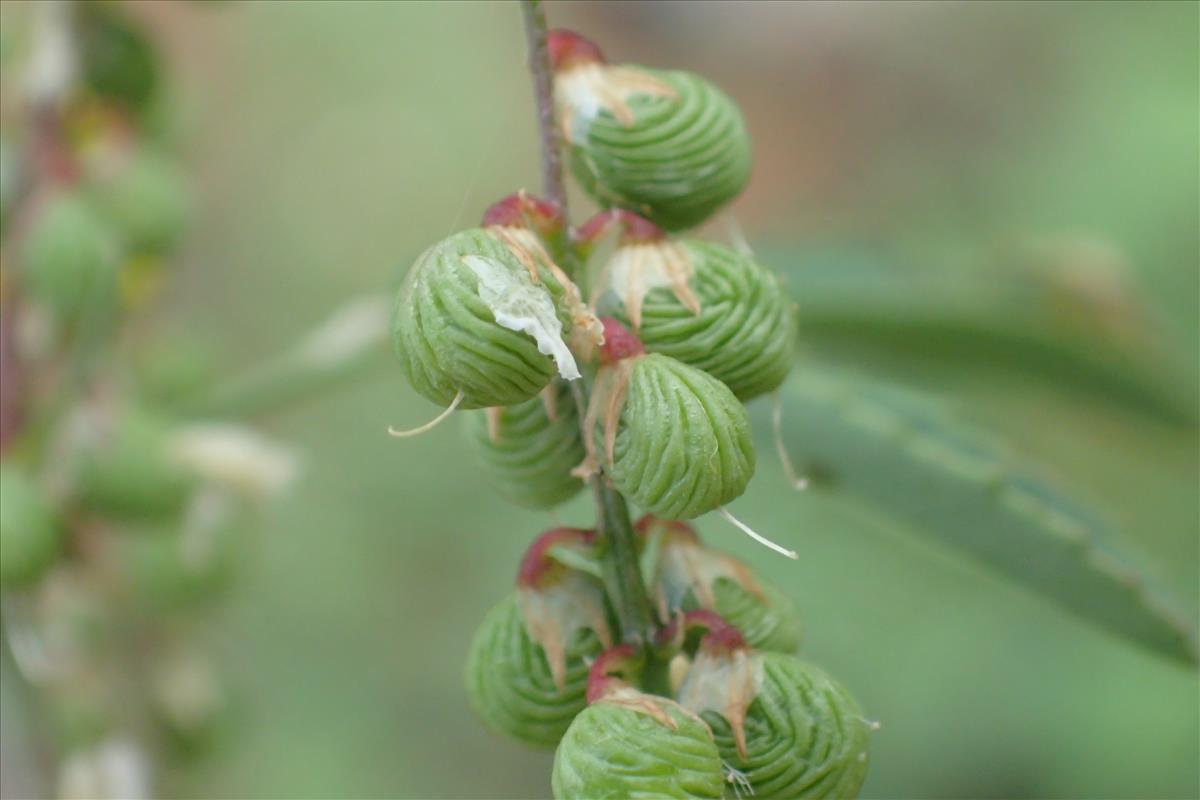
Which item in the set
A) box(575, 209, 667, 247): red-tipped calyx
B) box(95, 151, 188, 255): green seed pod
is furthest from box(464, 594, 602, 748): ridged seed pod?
box(95, 151, 188, 255): green seed pod

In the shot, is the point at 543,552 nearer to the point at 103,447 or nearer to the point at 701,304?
the point at 701,304

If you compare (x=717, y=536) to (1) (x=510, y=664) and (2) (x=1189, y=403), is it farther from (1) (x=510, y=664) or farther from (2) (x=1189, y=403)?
(1) (x=510, y=664)

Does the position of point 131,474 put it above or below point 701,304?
below

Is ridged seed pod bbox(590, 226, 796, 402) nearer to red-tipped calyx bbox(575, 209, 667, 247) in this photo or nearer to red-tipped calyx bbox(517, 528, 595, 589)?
red-tipped calyx bbox(575, 209, 667, 247)

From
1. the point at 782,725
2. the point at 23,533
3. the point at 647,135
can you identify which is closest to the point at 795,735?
the point at 782,725

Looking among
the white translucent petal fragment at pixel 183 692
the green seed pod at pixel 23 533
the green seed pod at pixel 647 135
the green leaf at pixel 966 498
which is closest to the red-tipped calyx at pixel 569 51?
the green seed pod at pixel 647 135
